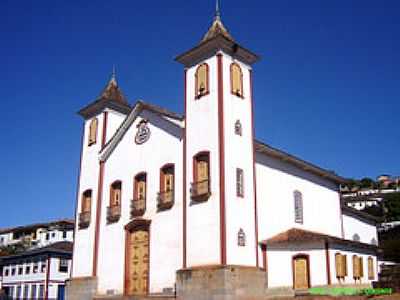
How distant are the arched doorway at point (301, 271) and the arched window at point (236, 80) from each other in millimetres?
9025

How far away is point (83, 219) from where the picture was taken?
31562 millimetres

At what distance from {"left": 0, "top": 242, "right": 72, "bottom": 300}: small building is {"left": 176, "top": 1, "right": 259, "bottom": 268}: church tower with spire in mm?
26814

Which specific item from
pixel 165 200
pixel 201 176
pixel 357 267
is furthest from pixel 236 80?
pixel 357 267

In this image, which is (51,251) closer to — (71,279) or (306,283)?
(71,279)

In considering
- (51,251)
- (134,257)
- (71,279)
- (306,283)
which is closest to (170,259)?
(134,257)

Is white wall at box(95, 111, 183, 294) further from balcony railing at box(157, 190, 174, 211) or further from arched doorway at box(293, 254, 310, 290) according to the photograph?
arched doorway at box(293, 254, 310, 290)

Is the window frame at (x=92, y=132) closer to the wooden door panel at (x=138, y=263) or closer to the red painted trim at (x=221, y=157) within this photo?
the wooden door panel at (x=138, y=263)

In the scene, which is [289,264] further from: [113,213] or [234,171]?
[113,213]

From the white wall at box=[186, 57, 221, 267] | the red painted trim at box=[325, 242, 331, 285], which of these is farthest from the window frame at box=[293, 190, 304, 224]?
the white wall at box=[186, 57, 221, 267]

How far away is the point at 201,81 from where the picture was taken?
26031 millimetres

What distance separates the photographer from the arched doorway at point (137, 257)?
1053 inches

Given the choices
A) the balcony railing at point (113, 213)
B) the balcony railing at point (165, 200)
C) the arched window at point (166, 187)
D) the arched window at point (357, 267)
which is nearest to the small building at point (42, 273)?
the balcony railing at point (113, 213)

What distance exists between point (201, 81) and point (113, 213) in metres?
9.82

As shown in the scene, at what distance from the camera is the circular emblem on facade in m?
29.1
